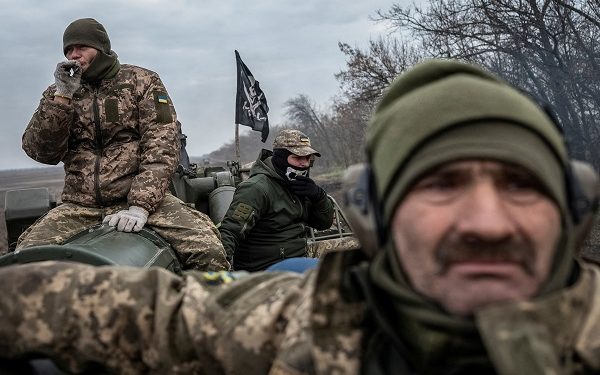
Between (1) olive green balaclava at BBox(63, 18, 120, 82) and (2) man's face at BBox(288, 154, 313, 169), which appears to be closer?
(1) olive green balaclava at BBox(63, 18, 120, 82)

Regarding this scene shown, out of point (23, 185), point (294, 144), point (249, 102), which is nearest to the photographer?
point (294, 144)

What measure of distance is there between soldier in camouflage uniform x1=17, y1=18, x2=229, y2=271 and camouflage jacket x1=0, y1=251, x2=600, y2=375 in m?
2.07

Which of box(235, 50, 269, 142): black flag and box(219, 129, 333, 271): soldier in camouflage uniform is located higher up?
box(235, 50, 269, 142): black flag

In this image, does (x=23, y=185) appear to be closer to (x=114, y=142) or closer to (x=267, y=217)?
(x=267, y=217)

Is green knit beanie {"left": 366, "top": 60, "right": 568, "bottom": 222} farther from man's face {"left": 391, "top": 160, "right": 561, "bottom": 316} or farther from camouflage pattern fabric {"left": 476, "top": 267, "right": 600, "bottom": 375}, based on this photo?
camouflage pattern fabric {"left": 476, "top": 267, "right": 600, "bottom": 375}

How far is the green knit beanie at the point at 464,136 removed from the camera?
56.3 inches

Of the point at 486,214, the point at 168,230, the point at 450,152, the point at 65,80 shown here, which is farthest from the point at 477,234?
the point at 65,80

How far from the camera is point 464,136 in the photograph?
1.46 metres

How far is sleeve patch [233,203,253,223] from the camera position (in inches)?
207

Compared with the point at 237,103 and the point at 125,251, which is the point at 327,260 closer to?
the point at 125,251

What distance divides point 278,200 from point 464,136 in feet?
14.1

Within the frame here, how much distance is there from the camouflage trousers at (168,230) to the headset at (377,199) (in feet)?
7.49

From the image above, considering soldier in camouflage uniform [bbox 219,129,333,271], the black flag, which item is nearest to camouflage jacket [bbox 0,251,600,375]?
soldier in camouflage uniform [bbox 219,129,333,271]

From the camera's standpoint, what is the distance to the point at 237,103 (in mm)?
10609
